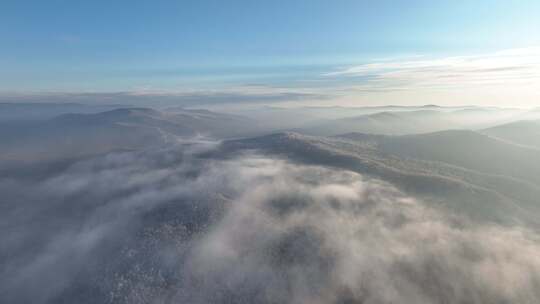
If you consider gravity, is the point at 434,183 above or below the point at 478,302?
above

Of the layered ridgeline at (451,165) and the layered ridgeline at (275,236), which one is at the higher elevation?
the layered ridgeline at (451,165)

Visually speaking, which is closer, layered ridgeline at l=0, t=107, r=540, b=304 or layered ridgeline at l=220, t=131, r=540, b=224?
layered ridgeline at l=0, t=107, r=540, b=304

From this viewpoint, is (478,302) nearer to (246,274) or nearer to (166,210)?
(246,274)

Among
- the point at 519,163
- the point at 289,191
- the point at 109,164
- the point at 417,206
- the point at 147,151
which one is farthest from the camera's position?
the point at 147,151

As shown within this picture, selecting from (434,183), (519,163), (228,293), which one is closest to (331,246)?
(228,293)

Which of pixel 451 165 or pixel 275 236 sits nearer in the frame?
pixel 275 236

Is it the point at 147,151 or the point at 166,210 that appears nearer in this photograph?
the point at 166,210

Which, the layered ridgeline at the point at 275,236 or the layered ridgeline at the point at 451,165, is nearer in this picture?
the layered ridgeline at the point at 275,236

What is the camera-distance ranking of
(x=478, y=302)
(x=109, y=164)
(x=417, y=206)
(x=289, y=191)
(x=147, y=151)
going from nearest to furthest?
(x=478, y=302) < (x=417, y=206) < (x=289, y=191) < (x=109, y=164) < (x=147, y=151)

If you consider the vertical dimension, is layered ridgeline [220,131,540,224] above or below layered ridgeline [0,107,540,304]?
above

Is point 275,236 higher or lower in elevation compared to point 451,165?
lower
